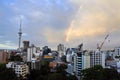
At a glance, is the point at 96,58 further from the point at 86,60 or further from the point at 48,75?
the point at 48,75

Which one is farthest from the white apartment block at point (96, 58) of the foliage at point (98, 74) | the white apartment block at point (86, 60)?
the foliage at point (98, 74)

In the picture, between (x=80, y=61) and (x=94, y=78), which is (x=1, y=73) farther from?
(x=80, y=61)

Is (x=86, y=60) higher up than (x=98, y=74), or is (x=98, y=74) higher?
(x=86, y=60)

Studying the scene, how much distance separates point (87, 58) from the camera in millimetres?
41969

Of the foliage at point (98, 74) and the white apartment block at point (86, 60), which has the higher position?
the white apartment block at point (86, 60)

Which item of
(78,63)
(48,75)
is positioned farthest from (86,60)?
(48,75)

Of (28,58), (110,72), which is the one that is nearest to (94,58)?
(110,72)

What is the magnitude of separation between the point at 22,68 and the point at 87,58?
9.72 meters

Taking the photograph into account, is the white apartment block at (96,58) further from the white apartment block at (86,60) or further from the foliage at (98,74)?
the foliage at (98,74)

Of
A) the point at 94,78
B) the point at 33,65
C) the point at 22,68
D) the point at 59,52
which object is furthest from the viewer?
the point at 59,52

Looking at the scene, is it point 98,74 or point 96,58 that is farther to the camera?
point 96,58

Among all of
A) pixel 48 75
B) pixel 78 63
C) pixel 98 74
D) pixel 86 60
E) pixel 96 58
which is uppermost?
pixel 96 58

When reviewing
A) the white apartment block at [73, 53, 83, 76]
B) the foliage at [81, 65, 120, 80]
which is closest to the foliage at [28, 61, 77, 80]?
the foliage at [81, 65, 120, 80]

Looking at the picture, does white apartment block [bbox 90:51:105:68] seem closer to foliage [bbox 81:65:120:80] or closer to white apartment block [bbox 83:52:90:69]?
white apartment block [bbox 83:52:90:69]
